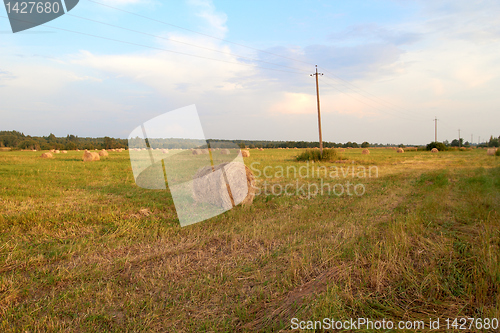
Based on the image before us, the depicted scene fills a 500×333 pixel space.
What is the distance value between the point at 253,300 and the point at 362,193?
342 inches

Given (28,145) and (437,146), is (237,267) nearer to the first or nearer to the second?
(437,146)

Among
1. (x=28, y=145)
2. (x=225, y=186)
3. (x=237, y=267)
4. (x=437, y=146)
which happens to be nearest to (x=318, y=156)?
(x=225, y=186)

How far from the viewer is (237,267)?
14.4 ft

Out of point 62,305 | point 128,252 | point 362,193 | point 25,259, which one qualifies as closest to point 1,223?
point 25,259

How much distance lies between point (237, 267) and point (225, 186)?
4.33 m

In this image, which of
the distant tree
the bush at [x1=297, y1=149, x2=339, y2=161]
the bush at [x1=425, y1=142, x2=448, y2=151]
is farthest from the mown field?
the distant tree

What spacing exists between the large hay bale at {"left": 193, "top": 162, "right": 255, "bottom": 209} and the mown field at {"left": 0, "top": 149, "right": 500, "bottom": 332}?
2.90ft

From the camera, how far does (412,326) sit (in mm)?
2871

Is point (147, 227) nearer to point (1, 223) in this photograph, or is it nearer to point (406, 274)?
point (1, 223)

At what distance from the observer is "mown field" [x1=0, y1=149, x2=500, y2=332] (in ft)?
10.3

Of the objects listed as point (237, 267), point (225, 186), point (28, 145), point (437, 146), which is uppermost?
point (28, 145)

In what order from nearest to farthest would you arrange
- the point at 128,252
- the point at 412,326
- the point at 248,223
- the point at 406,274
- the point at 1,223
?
the point at 412,326, the point at 406,274, the point at 128,252, the point at 1,223, the point at 248,223

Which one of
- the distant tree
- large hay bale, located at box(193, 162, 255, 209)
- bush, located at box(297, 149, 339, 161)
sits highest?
the distant tree

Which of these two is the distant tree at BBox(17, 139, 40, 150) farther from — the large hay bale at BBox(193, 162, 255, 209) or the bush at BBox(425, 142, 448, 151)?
the bush at BBox(425, 142, 448, 151)
